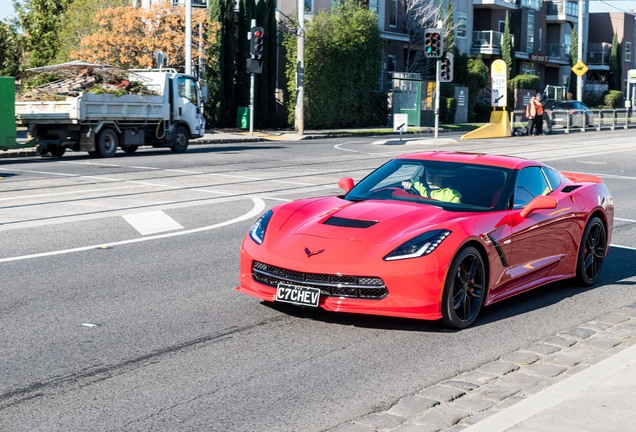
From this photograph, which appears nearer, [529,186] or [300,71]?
[529,186]

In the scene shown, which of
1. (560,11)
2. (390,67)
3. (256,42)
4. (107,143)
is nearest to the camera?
(107,143)

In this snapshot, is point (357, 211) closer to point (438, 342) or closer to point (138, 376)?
point (438, 342)

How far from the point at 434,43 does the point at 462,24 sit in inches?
1301

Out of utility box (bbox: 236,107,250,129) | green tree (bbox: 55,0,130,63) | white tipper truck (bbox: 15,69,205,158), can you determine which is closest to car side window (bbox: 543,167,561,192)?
white tipper truck (bbox: 15,69,205,158)

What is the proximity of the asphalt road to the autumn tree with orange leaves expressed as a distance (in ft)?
91.8

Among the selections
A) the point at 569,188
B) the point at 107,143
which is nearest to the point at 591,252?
the point at 569,188

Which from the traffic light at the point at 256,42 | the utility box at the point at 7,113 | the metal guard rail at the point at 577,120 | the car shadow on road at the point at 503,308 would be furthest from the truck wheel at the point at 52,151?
the metal guard rail at the point at 577,120

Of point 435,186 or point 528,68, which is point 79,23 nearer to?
point 435,186

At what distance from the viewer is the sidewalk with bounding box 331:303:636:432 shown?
5.23 meters

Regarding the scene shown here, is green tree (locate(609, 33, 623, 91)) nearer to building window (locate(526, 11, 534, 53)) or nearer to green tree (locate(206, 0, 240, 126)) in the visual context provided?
building window (locate(526, 11, 534, 53))

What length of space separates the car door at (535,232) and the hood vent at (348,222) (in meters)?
1.32

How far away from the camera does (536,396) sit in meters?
5.75

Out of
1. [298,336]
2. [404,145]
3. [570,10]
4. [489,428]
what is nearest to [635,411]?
[489,428]

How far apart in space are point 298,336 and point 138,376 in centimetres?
154
